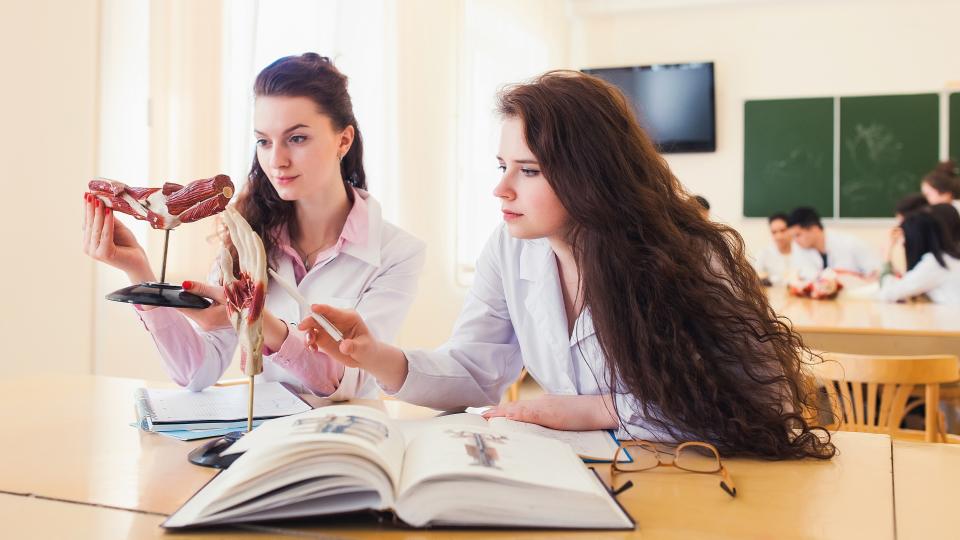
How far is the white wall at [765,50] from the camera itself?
626 centimetres

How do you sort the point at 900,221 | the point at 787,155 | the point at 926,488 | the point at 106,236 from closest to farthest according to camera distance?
the point at 926,488 → the point at 106,236 → the point at 900,221 → the point at 787,155

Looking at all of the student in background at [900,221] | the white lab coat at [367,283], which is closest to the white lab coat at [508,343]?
the white lab coat at [367,283]

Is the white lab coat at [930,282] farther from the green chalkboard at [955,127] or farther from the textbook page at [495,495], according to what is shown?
the textbook page at [495,495]

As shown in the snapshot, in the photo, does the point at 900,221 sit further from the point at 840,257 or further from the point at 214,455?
the point at 214,455

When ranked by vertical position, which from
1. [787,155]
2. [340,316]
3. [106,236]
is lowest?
[340,316]

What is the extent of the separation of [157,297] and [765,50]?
20.5 ft

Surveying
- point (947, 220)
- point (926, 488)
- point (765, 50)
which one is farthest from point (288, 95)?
point (765, 50)

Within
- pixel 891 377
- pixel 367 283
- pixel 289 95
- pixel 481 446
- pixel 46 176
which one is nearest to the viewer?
pixel 481 446

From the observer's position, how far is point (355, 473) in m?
0.90

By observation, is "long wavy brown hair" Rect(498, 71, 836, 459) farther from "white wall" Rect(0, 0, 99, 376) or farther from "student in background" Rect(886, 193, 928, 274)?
"student in background" Rect(886, 193, 928, 274)

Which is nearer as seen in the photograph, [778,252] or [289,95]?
[289,95]

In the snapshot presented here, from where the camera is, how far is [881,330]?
10.6ft

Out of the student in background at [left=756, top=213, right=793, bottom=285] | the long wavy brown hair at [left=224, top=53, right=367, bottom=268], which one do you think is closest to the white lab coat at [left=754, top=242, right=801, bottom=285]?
the student in background at [left=756, top=213, right=793, bottom=285]

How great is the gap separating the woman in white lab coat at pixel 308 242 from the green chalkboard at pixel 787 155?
16.8ft
